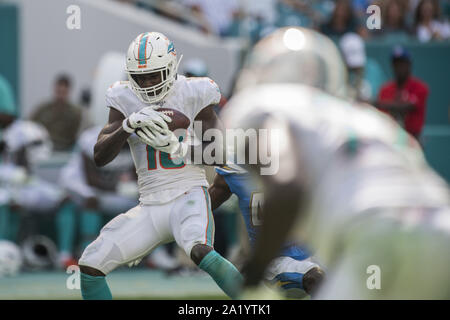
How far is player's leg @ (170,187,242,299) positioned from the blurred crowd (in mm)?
5336

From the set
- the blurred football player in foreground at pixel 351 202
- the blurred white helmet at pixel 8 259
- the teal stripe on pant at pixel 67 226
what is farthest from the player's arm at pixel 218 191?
the teal stripe on pant at pixel 67 226

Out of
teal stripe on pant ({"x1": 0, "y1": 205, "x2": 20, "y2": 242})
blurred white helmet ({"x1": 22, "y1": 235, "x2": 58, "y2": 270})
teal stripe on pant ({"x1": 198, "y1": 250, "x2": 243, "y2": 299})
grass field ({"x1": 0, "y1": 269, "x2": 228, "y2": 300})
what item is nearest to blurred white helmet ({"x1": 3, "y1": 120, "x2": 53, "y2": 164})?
teal stripe on pant ({"x1": 0, "y1": 205, "x2": 20, "y2": 242})

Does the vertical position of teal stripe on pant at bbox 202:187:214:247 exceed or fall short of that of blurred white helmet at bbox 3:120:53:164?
it falls short

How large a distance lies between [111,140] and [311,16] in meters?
6.86

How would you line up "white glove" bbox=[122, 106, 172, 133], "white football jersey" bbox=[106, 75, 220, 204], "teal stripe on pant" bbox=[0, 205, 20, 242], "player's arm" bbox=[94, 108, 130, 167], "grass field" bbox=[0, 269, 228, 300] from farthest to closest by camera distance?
"teal stripe on pant" bbox=[0, 205, 20, 242] → "grass field" bbox=[0, 269, 228, 300] → "white football jersey" bbox=[106, 75, 220, 204] → "player's arm" bbox=[94, 108, 130, 167] → "white glove" bbox=[122, 106, 172, 133]

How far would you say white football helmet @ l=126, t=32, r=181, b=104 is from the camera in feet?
14.8

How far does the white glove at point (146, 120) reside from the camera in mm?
4320

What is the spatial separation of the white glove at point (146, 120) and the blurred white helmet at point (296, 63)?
675 mm

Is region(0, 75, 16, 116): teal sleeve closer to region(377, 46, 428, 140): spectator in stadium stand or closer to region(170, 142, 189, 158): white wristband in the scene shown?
region(377, 46, 428, 140): spectator in stadium stand

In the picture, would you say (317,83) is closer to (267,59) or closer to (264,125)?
(267,59)

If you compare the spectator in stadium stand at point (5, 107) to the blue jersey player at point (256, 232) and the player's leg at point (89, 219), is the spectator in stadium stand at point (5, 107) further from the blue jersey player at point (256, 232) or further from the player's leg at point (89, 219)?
the blue jersey player at point (256, 232)
